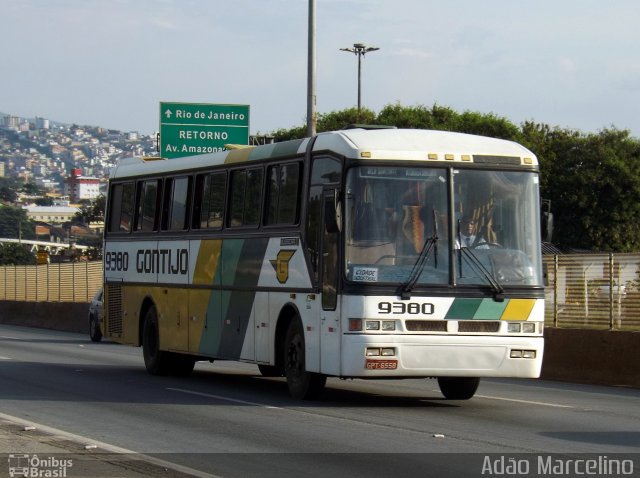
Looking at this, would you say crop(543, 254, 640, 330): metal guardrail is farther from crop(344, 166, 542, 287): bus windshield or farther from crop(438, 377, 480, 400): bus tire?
crop(344, 166, 542, 287): bus windshield

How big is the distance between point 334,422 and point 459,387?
11.3 ft

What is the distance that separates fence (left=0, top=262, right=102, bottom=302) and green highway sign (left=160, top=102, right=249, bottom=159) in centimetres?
1175

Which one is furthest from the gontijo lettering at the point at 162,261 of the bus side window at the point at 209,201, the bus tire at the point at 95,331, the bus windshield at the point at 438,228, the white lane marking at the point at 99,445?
the bus tire at the point at 95,331

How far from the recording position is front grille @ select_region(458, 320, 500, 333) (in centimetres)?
1546

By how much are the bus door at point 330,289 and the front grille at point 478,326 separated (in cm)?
143

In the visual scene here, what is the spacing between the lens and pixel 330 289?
615 inches

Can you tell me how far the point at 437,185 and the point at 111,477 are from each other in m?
6.72

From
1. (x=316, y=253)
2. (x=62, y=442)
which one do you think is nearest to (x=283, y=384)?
(x=316, y=253)

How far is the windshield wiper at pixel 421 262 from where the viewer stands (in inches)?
601

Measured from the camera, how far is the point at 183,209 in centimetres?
2084

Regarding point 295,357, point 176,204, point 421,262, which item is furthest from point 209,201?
point 421,262

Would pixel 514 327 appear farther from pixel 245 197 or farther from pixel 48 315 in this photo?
pixel 48 315

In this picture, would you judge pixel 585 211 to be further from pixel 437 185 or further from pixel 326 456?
pixel 326 456

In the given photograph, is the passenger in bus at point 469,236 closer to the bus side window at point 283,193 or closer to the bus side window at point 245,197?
the bus side window at point 283,193
